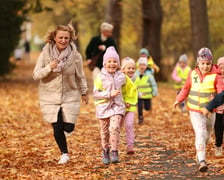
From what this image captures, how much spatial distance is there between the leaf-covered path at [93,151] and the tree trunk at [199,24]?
4.03 metres

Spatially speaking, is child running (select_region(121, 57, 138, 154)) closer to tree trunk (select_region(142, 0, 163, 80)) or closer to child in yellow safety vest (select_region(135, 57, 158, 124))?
child in yellow safety vest (select_region(135, 57, 158, 124))

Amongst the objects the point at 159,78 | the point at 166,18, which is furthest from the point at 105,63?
the point at 166,18

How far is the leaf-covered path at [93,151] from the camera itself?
27.7 ft

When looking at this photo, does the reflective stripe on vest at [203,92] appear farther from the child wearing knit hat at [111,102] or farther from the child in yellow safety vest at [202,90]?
the child wearing knit hat at [111,102]

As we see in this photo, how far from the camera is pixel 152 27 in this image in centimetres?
3016

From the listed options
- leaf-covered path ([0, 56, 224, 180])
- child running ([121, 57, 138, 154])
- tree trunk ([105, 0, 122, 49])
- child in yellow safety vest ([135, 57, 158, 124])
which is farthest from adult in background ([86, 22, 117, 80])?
tree trunk ([105, 0, 122, 49])

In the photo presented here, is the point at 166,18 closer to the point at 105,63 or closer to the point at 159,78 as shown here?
the point at 159,78

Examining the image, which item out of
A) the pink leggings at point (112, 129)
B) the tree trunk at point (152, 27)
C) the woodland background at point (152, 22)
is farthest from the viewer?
the tree trunk at point (152, 27)

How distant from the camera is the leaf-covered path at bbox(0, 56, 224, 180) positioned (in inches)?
332

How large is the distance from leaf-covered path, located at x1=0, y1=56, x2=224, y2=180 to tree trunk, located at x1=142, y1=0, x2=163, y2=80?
12809 mm

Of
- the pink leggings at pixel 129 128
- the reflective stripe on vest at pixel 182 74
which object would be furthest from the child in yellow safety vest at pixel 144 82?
the pink leggings at pixel 129 128

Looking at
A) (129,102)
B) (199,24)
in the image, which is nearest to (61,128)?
(129,102)

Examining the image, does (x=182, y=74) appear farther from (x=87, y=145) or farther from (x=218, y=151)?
(x=218, y=151)

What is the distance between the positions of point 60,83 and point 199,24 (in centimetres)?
1243
